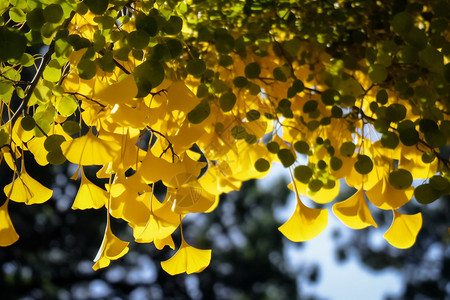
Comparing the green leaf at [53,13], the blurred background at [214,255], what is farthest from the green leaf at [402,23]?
the blurred background at [214,255]

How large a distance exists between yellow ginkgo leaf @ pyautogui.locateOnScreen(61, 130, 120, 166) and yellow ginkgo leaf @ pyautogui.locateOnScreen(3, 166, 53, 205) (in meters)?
0.08

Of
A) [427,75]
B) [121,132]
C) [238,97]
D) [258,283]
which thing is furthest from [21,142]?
[258,283]

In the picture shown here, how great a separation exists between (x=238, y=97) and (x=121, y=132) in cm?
11

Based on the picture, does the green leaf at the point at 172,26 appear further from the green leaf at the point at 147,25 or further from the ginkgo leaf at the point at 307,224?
the ginkgo leaf at the point at 307,224

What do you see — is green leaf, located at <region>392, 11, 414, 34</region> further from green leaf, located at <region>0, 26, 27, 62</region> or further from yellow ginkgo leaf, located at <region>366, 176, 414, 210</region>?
green leaf, located at <region>0, 26, 27, 62</region>

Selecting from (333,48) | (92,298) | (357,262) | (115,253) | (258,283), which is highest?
(333,48)

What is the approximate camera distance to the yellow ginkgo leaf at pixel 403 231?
471 mm

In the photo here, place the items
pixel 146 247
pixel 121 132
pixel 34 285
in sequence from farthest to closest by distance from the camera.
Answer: pixel 146 247 < pixel 34 285 < pixel 121 132

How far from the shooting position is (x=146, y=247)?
15.1 ft

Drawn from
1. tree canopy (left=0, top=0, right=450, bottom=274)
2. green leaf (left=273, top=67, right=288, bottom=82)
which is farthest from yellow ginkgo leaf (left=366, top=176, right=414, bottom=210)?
green leaf (left=273, top=67, right=288, bottom=82)

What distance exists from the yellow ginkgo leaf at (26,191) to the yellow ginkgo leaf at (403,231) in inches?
11.4

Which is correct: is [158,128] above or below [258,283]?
above

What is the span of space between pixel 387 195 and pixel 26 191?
0.29m

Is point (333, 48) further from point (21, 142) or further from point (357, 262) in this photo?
point (357, 262)
